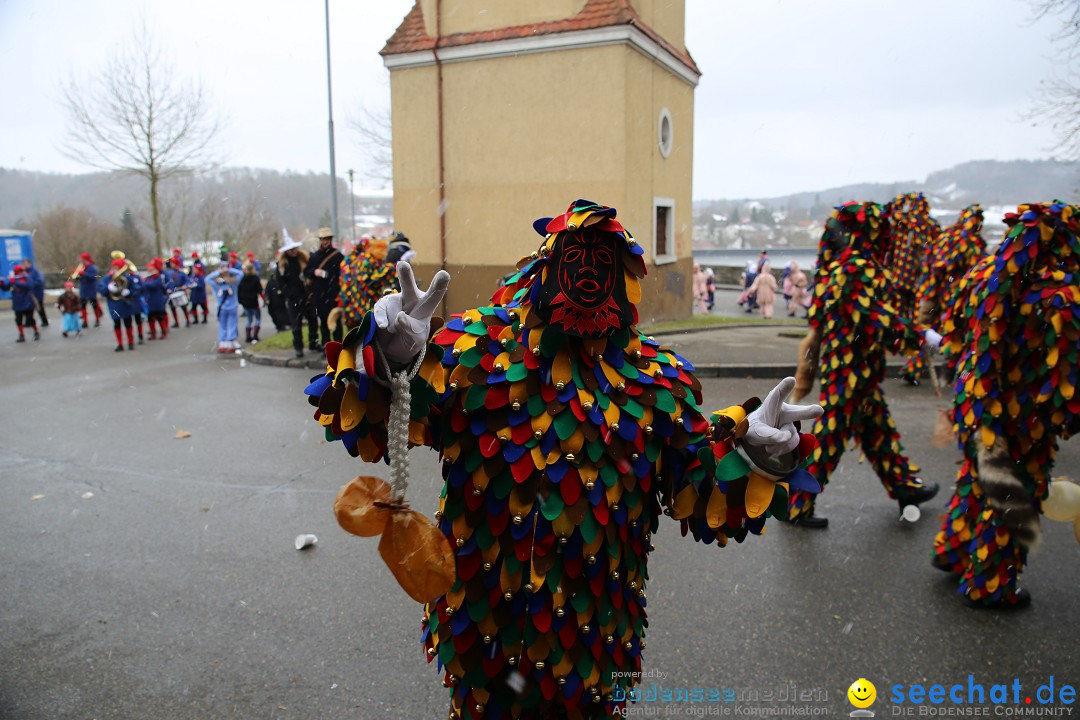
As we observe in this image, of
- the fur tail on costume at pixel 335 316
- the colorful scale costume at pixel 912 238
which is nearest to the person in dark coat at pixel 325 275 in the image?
the fur tail on costume at pixel 335 316

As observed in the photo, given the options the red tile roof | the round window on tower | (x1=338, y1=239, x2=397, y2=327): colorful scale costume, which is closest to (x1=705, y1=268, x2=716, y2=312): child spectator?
the round window on tower

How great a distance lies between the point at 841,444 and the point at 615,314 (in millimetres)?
3580

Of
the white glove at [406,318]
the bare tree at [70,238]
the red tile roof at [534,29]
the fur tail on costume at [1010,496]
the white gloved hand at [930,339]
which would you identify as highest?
the red tile roof at [534,29]

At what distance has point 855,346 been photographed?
4.95 meters

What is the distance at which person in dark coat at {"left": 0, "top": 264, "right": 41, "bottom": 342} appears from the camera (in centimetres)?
1487

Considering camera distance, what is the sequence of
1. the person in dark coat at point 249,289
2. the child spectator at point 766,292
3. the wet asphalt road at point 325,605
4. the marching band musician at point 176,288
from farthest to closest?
the child spectator at point 766,292, the marching band musician at point 176,288, the person in dark coat at point 249,289, the wet asphalt road at point 325,605

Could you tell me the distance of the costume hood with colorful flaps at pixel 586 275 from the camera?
2.03 m

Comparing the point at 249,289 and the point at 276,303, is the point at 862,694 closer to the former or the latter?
the point at 249,289

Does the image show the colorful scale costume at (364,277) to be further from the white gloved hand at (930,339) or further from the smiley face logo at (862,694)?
the smiley face logo at (862,694)

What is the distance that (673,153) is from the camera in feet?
52.9

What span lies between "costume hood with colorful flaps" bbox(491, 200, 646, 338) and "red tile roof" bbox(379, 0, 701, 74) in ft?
41.1

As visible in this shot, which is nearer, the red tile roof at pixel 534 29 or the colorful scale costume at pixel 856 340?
the colorful scale costume at pixel 856 340

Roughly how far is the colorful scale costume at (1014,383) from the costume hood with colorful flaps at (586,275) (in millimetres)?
2545

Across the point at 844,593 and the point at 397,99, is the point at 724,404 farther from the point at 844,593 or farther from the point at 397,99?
the point at 397,99
